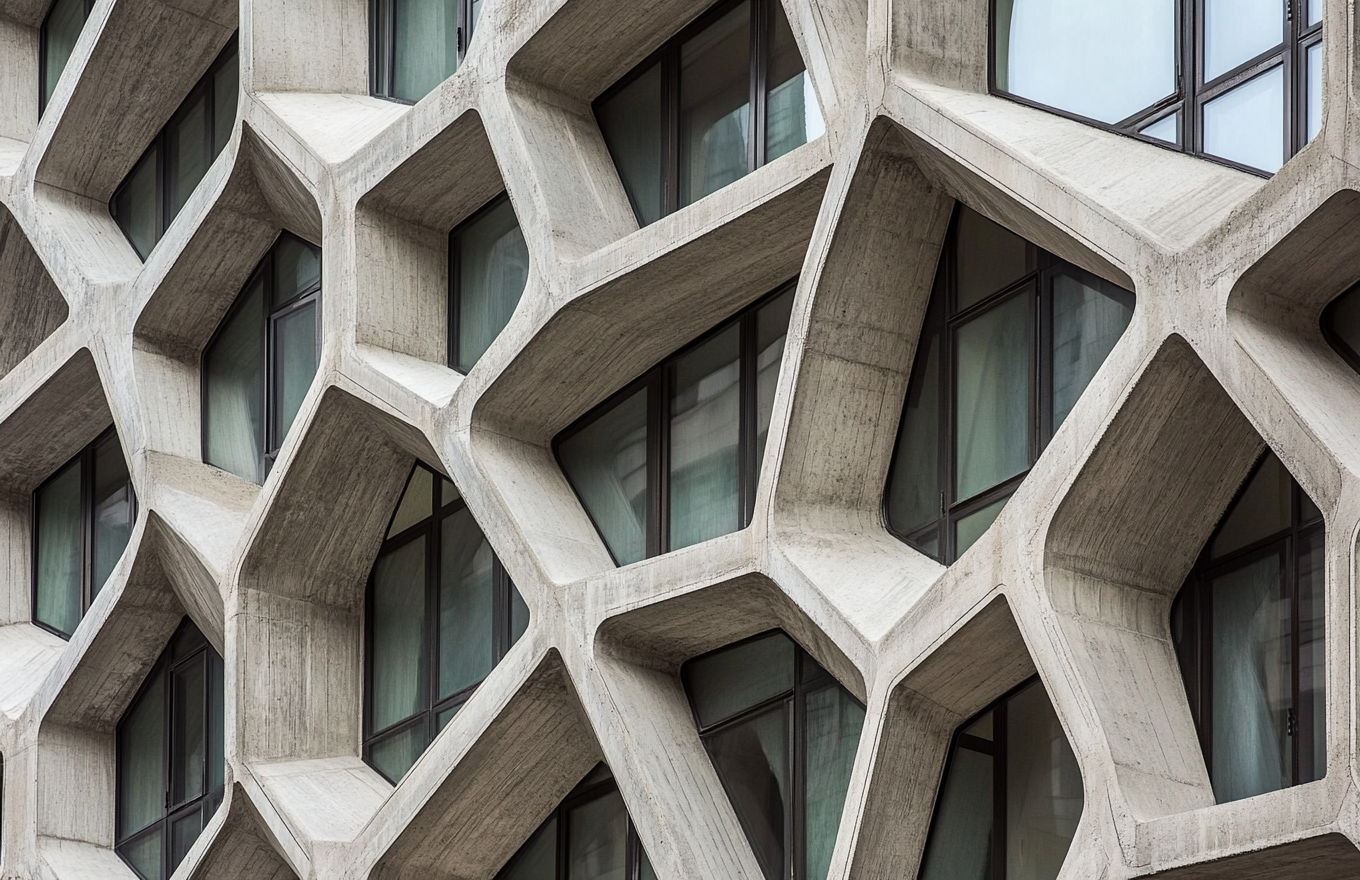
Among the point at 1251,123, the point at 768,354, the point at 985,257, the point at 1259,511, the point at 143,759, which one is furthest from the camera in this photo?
the point at 143,759

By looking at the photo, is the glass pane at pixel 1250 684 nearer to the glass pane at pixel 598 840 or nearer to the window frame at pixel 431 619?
the glass pane at pixel 598 840

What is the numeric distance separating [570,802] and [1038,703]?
377 centimetres

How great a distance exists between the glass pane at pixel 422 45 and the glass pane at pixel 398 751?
176 inches

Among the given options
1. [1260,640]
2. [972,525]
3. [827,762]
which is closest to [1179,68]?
[972,525]

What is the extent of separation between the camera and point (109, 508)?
17.1m

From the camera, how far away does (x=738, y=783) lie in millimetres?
11297

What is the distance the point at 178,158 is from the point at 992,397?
9.30 meters

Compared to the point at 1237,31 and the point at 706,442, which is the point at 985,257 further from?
the point at 706,442

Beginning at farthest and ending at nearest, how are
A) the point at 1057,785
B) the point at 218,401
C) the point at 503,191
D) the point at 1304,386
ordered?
1. the point at 218,401
2. the point at 503,191
3. the point at 1057,785
4. the point at 1304,386

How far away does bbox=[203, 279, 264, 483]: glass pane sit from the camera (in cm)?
1562

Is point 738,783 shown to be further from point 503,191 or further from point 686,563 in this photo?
point 503,191

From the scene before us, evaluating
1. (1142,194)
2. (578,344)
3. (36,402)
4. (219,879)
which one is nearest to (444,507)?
(578,344)

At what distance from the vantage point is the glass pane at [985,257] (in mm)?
10180

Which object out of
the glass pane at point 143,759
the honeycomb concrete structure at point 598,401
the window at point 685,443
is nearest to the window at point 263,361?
the honeycomb concrete structure at point 598,401
